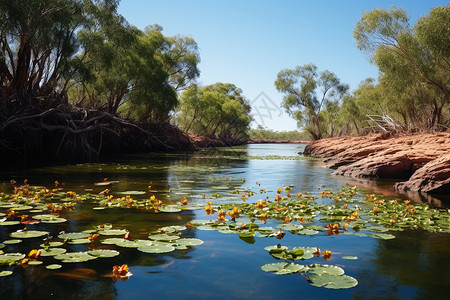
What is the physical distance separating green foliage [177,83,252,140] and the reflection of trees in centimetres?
4715

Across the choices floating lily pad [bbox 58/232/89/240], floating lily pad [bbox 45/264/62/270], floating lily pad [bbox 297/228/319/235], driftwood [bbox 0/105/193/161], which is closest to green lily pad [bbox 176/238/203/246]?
floating lily pad [bbox 58/232/89/240]

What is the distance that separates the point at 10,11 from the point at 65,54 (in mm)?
5876

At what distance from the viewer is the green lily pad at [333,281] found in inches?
114

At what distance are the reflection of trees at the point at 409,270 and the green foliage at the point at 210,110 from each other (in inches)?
1856

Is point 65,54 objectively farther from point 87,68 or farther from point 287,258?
point 287,258

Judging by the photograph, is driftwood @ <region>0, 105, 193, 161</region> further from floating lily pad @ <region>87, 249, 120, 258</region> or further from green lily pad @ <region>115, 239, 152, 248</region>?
floating lily pad @ <region>87, 249, 120, 258</region>

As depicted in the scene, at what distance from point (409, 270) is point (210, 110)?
52.4 meters

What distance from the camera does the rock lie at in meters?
8.98

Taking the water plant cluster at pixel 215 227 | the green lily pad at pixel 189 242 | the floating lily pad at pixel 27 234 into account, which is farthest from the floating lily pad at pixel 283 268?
the floating lily pad at pixel 27 234

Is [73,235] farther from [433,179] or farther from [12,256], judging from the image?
[433,179]

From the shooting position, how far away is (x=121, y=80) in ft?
84.1

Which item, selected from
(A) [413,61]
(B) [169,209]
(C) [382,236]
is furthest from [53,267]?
(A) [413,61]

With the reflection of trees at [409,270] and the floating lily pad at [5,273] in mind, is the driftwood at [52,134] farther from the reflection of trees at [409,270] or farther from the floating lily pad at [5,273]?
the reflection of trees at [409,270]

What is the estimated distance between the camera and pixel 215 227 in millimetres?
4887
